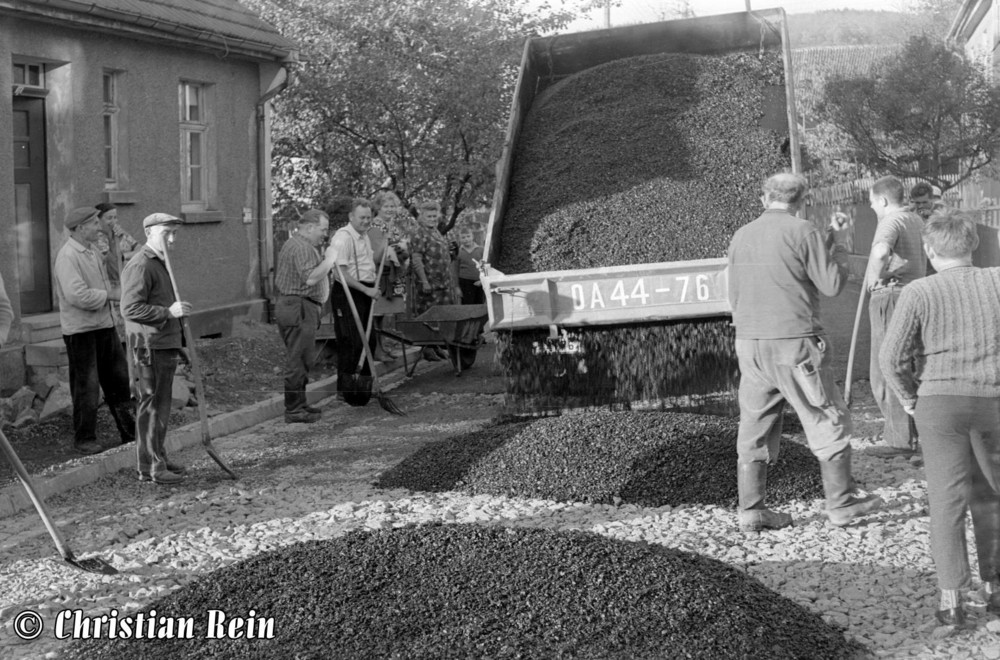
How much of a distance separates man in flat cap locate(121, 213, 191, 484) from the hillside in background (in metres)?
69.0

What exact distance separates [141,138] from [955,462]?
11.2 m

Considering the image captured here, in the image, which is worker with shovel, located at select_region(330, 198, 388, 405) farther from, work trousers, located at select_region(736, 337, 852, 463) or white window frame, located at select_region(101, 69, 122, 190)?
work trousers, located at select_region(736, 337, 852, 463)

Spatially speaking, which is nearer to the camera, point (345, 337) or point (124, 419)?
point (124, 419)

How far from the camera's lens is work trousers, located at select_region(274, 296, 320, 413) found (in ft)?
34.4

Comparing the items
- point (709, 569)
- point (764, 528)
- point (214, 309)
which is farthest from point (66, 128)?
point (709, 569)

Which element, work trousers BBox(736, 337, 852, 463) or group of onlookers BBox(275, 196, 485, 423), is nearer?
work trousers BBox(736, 337, 852, 463)

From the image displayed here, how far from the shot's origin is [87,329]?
29.8ft

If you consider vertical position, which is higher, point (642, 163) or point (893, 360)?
point (642, 163)

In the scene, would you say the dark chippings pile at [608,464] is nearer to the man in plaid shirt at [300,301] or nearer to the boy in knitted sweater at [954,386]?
the boy in knitted sweater at [954,386]

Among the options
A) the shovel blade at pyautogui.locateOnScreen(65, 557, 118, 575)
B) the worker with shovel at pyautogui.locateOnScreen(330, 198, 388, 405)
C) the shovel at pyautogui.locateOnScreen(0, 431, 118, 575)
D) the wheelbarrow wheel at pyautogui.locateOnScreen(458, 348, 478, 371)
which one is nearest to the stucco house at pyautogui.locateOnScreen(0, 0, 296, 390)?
the worker with shovel at pyautogui.locateOnScreen(330, 198, 388, 405)

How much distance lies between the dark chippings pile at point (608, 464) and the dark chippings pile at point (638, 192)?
3.15 ft

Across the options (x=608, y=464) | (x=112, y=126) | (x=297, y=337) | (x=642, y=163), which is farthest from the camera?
(x=112, y=126)

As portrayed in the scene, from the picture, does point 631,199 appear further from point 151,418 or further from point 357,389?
point 151,418

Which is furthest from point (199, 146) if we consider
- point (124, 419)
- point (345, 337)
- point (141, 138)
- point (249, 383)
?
point (124, 419)
